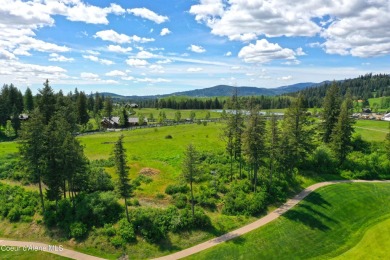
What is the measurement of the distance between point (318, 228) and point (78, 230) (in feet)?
98.6

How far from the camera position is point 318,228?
38531 millimetres

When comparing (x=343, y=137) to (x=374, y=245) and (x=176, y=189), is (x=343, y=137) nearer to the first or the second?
(x=374, y=245)

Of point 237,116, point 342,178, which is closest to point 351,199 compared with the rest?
point 342,178

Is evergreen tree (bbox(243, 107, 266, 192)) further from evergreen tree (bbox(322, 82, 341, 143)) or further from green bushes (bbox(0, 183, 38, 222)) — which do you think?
green bushes (bbox(0, 183, 38, 222))

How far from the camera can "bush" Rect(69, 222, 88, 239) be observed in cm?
3462

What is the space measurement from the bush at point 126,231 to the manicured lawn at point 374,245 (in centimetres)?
2253

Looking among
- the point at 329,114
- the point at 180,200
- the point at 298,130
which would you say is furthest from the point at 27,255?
the point at 329,114

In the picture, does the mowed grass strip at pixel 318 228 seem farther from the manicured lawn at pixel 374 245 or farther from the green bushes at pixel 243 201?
the green bushes at pixel 243 201

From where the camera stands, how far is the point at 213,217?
127 ft

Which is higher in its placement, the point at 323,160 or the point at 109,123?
the point at 109,123

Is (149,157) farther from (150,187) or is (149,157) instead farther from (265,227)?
(265,227)

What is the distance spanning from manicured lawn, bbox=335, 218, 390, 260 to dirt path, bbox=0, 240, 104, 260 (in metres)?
27.6

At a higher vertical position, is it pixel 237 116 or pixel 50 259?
pixel 237 116

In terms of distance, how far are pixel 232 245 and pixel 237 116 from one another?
22388mm
